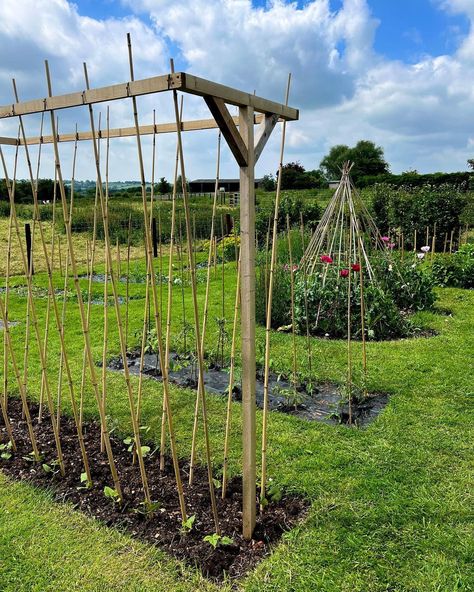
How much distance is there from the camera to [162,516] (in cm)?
244

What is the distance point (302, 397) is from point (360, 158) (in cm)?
5045

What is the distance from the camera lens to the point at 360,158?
5047 cm

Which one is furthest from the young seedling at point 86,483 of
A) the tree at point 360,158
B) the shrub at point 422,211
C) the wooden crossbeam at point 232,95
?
the tree at point 360,158

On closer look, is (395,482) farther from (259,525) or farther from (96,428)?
(96,428)

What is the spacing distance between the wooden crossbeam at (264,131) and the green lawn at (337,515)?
5.93 ft

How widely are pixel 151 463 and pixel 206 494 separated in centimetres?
47

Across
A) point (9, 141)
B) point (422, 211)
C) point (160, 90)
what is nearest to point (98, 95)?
point (160, 90)

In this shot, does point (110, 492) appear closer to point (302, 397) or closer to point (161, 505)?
point (161, 505)

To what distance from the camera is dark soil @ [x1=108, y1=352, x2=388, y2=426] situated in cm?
367

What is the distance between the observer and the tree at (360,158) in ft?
161

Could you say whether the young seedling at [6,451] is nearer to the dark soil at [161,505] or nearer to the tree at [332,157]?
the dark soil at [161,505]

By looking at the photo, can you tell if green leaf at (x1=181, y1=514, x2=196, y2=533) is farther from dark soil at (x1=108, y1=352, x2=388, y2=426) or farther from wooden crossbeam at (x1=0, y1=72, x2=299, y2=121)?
wooden crossbeam at (x1=0, y1=72, x2=299, y2=121)

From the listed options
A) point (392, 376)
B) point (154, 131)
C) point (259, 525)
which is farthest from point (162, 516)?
point (392, 376)

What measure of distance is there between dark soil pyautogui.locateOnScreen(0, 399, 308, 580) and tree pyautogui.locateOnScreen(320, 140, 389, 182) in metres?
46.3
